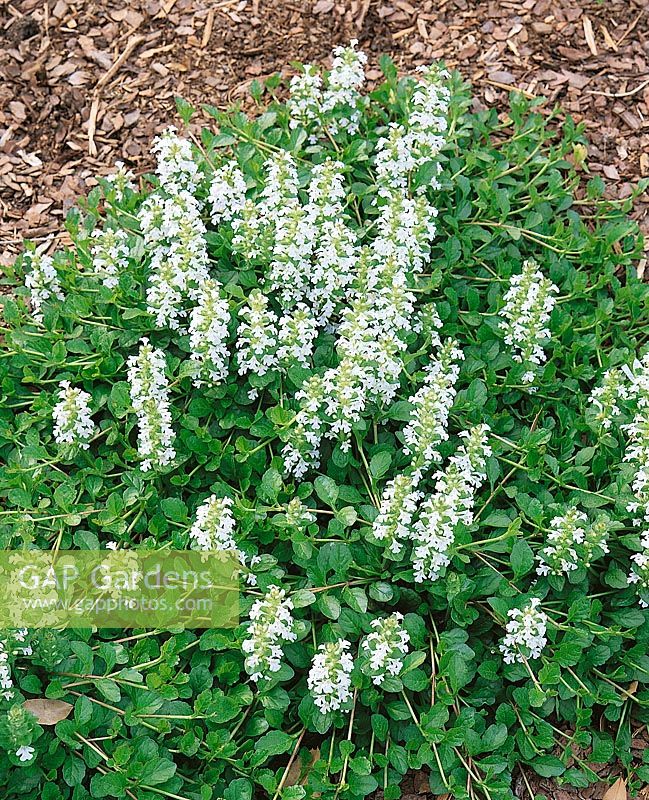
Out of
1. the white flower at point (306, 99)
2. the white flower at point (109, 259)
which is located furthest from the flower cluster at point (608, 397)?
the white flower at point (109, 259)

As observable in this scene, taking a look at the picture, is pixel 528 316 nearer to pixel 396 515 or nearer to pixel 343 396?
pixel 343 396

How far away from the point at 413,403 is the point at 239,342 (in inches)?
27.2

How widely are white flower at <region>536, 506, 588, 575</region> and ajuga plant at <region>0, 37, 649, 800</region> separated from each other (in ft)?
→ 0.04

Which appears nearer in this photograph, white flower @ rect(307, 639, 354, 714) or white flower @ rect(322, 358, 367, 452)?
white flower @ rect(307, 639, 354, 714)

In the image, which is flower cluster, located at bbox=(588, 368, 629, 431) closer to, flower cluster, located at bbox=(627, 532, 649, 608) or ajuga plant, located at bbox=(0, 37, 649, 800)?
ajuga plant, located at bbox=(0, 37, 649, 800)

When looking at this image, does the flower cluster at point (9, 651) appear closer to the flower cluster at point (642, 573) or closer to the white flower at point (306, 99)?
the flower cluster at point (642, 573)

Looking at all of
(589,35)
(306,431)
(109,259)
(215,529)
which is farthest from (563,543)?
(589,35)

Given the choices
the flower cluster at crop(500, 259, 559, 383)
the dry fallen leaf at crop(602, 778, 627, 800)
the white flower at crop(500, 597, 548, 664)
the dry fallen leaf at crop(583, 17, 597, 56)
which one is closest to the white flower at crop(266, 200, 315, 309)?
the flower cluster at crop(500, 259, 559, 383)

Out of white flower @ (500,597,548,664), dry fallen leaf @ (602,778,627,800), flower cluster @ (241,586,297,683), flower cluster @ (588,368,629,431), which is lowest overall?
dry fallen leaf @ (602,778,627,800)

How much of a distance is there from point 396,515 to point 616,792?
1.26m

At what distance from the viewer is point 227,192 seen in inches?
145

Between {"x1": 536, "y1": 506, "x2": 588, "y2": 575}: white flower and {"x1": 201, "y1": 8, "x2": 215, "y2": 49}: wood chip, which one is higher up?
{"x1": 201, "y1": 8, "x2": 215, "y2": 49}: wood chip

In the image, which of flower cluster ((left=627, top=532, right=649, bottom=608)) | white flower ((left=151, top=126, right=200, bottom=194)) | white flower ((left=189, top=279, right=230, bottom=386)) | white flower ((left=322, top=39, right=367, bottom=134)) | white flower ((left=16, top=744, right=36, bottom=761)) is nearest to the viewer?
white flower ((left=16, top=744, right=36, bottom=761))

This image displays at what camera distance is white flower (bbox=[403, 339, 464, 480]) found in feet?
10.4
